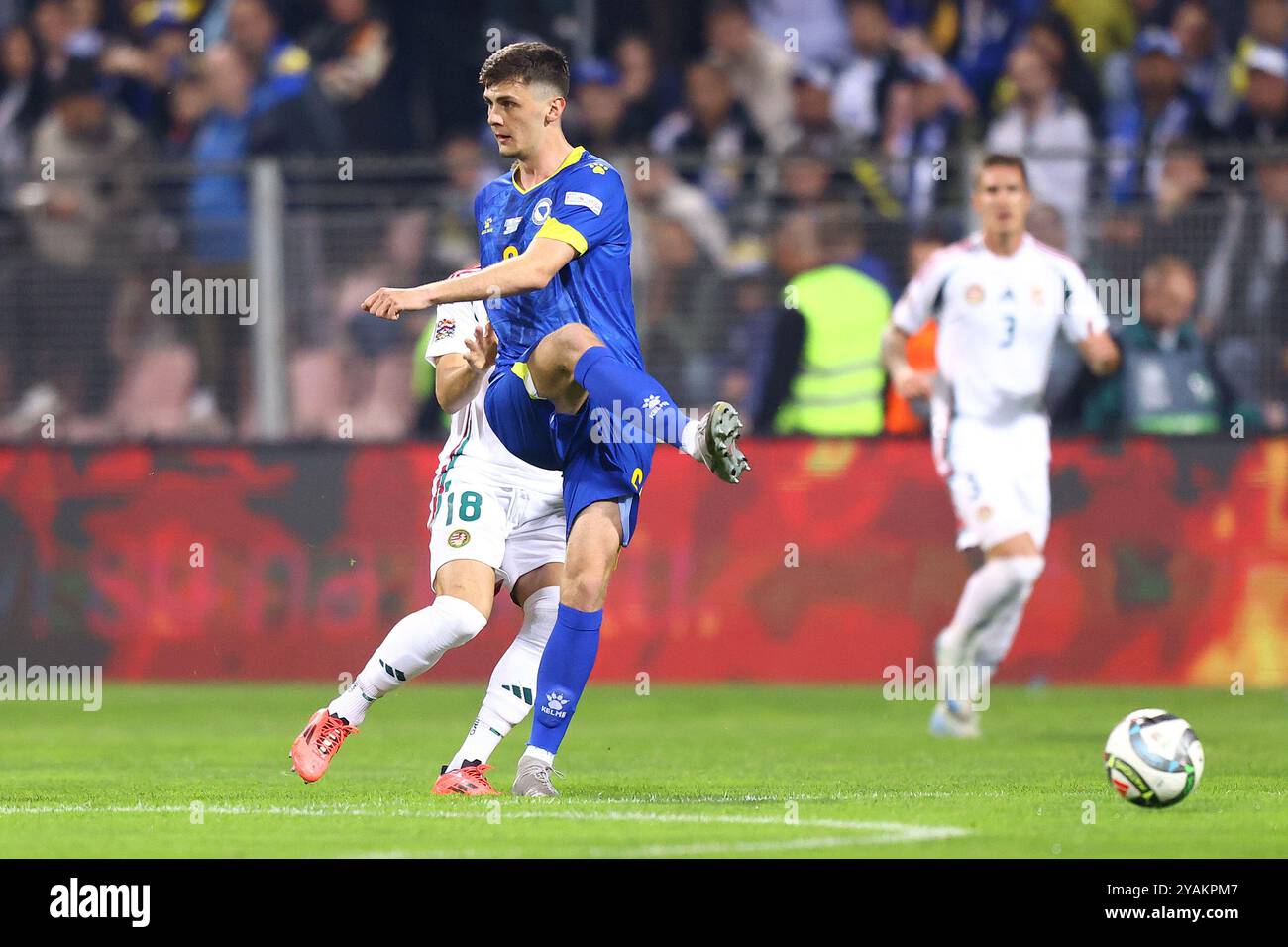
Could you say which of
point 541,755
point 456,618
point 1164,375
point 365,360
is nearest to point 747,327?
point 365,360

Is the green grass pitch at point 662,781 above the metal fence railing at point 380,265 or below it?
below

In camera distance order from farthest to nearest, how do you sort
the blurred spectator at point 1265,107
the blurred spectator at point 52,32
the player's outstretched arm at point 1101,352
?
the blurred spectator at point 52,32 → the blurred spectator at point 1265,107 → the player's outstretched arm at point 1101,352

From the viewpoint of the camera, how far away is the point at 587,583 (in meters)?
7.61

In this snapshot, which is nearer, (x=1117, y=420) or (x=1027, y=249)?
(x=1027, y=249)

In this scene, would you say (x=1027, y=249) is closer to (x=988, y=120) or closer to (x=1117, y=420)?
(x=1117, y=420)

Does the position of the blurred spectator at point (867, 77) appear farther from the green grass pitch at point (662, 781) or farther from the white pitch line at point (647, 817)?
the white pitch line at point (647, 817)

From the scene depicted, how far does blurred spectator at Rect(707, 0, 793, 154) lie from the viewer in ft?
50.4

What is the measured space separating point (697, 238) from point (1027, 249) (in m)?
2.52

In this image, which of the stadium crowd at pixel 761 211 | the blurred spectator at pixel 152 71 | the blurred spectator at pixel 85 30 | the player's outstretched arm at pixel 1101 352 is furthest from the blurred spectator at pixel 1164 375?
the blurred spectator at pixel 85 30

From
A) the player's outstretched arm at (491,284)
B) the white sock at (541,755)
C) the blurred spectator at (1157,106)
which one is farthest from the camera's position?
the blurred spectator at (1157,106)

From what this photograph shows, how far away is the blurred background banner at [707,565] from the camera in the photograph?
43.9ft

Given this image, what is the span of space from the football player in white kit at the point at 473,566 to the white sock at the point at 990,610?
138 inches

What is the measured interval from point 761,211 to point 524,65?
566 cm
